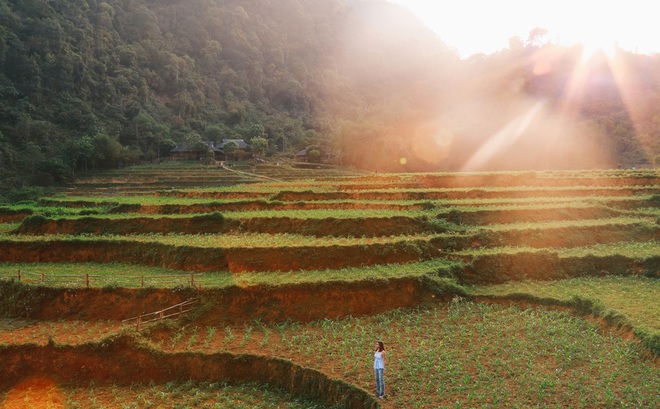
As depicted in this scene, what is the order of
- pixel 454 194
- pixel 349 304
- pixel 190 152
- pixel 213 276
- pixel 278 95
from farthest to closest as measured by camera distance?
pixel 278 95
pixel 190 152
pixel 454 194
pixel 213 276
pixel 349 304

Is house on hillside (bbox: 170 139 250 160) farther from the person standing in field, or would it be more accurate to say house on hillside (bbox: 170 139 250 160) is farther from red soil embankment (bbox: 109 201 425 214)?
the person standing in field

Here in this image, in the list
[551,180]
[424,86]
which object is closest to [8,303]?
[551,180]

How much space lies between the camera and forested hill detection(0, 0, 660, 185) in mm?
66062

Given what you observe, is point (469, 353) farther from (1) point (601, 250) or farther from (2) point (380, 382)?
(1) point (601, 250)

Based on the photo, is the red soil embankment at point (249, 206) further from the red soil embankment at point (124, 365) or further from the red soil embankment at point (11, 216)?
the red soil embankment at point (124, 365)

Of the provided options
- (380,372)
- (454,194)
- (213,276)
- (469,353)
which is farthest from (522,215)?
(213,276)

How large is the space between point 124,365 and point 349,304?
895cm

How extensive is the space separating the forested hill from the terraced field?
39.7 metres

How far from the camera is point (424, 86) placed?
119 metres

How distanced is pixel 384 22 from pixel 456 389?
180 metres

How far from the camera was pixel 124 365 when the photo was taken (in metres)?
14.9

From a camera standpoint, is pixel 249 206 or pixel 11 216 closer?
pixel 249 206

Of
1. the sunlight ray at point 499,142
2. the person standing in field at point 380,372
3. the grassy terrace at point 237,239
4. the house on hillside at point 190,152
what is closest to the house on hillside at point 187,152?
the house on hillside at point 190,152

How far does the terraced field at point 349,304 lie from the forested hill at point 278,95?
130 feet
